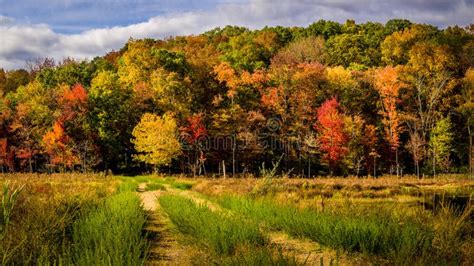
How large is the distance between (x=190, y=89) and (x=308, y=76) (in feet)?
48.0

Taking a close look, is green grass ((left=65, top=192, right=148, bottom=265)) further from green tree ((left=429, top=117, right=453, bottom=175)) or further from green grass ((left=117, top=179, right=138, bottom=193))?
green tree ((left=429, top=117, right=453, bottom=175))

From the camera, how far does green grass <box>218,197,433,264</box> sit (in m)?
7.13

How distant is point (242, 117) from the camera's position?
167 feet

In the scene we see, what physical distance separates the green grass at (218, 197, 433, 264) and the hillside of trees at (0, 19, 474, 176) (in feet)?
114

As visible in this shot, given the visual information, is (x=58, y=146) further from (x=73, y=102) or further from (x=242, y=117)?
(x=242, y=117)

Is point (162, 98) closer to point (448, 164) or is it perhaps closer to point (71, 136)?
point (71, 136)

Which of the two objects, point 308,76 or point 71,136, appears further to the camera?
point 308,76

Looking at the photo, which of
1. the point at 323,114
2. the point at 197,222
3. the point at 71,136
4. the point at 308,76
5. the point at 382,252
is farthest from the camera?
the point at 308,76

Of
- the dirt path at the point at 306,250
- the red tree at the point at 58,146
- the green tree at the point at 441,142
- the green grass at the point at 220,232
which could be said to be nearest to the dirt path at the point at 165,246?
the green grass at the point at 220,232

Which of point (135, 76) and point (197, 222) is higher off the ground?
point (135, 76)

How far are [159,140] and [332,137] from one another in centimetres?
1926

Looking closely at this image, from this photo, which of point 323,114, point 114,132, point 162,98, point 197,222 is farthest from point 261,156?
point 197,222

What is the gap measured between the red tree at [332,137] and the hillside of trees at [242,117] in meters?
0.12

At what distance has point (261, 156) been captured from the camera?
52.7 metres
